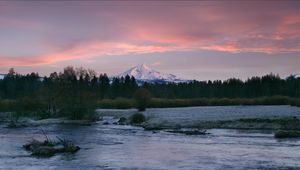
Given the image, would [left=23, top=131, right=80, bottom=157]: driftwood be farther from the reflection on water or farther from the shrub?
the shrub

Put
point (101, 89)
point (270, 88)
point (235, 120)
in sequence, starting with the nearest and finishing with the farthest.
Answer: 1. point (235, 120)
2. point (270, 88)
3. point (101, 89)

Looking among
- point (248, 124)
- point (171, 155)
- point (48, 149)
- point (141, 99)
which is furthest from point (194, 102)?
point (171, 155)

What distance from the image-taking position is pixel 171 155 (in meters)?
36.7

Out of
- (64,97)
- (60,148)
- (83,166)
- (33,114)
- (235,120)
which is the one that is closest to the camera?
(83,166)

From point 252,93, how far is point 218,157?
161359 millimetres

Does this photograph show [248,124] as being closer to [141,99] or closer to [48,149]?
[48,149]

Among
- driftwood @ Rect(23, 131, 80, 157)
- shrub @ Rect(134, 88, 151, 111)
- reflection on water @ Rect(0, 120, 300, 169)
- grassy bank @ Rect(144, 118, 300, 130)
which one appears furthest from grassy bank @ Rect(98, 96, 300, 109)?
driftwood @ Rect(23, 131, 80, 157)

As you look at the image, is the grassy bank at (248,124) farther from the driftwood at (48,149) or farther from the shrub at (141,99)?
the shrub at (141,99)

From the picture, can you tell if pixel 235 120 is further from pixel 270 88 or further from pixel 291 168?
pixel 270 88

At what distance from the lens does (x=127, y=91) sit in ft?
632

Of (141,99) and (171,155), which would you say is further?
(141,99)

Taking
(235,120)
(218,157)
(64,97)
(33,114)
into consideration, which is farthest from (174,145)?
(33,114)

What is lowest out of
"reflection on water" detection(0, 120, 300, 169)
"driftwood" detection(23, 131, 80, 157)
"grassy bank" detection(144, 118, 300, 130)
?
"reflection on water" detection(0, 120, 300, 169)

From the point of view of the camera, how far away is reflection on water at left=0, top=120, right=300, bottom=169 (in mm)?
31592
